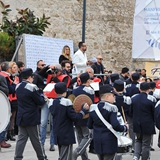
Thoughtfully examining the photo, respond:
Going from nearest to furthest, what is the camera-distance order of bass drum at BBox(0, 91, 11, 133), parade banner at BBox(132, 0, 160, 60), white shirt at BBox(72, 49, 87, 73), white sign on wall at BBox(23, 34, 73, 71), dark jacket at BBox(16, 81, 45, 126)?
dark jacket at BBox(16, 81, 45, 126)
bass drum at BBox(0, 91, 11, 133)
white shirt at BBox(72, 49, 87, 73)
white sign on wall at BBox(23, 34, 73, 71)
parade banner at BBox(132, 0, 160, 60)

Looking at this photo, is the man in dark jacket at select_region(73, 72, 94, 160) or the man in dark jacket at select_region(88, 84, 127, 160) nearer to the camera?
the man in dark jacket at select_region(88, 84, 127, 160)

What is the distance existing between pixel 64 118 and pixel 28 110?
930mm

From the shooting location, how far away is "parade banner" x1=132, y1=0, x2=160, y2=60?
19984 mm

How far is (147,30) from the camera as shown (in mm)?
20297

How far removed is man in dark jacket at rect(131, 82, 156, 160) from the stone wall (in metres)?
12.2

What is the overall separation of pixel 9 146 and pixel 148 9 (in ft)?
35.9

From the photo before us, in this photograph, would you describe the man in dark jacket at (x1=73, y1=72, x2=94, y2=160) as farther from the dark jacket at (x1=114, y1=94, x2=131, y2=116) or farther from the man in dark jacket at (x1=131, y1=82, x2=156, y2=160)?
the man in dark jacket at (x1=131, y1=82, x2=156, y2=160)

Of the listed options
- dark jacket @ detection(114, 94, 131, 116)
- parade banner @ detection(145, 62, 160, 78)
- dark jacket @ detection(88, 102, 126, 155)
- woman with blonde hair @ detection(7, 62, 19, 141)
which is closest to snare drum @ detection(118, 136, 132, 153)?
dark jacket @ detection(88, 102, 126, 155)

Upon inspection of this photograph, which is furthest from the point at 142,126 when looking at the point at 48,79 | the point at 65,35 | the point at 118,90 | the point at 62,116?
the point at 65,35

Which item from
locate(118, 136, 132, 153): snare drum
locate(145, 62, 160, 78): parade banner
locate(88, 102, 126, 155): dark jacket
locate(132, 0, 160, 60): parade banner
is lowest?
locate(118, 136, 132, 153): snare drum

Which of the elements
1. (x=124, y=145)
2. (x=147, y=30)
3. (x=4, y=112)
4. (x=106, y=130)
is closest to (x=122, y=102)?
(x=124, y=145)

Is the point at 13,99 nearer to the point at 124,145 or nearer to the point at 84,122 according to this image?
the point at 84,122

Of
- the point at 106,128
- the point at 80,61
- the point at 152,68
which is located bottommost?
the point at 106,128

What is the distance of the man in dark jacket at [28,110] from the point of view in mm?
8969
